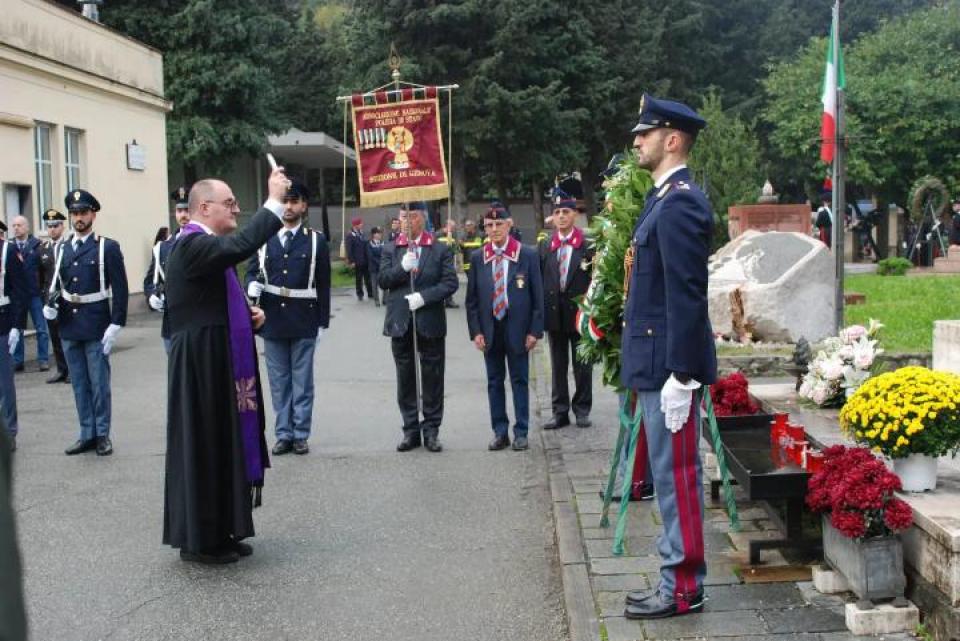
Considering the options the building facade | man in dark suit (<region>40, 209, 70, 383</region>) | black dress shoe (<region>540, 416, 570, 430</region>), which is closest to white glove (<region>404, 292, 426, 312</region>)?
black dress shoe (<region>540, 416, 570, 430</region>)

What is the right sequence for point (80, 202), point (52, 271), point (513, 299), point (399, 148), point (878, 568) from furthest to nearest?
point (52, 271)
point (399, 148)
point (80, 202)
point (513, 299)
point (878, 568)

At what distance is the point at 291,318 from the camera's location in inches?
368

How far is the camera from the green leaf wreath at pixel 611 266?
21.9 ft

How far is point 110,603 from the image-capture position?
18.6ft

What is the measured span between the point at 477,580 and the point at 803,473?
1.81 m

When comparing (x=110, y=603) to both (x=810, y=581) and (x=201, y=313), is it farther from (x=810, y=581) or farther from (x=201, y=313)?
(x=810, y=581)

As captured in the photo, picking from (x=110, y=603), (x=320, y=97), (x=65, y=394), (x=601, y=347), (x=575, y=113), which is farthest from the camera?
(x=320, y=97)

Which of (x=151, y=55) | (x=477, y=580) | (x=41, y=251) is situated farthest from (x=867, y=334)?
(x=151, y=55)

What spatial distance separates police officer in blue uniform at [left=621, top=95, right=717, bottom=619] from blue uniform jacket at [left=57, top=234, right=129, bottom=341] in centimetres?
581

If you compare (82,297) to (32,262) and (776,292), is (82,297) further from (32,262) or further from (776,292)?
(776,292)

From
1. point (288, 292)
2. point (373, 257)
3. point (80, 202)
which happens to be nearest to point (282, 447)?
point (288, 292)

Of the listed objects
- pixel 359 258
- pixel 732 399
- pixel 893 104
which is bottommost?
pixel 732 399

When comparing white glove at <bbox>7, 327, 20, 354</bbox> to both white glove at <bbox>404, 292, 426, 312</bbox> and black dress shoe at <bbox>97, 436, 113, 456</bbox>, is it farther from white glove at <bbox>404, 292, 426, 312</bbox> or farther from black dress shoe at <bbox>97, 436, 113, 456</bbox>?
white glove at <bbox>404, 292, 426, 312</bbox>

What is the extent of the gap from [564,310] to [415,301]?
4.65 feet
